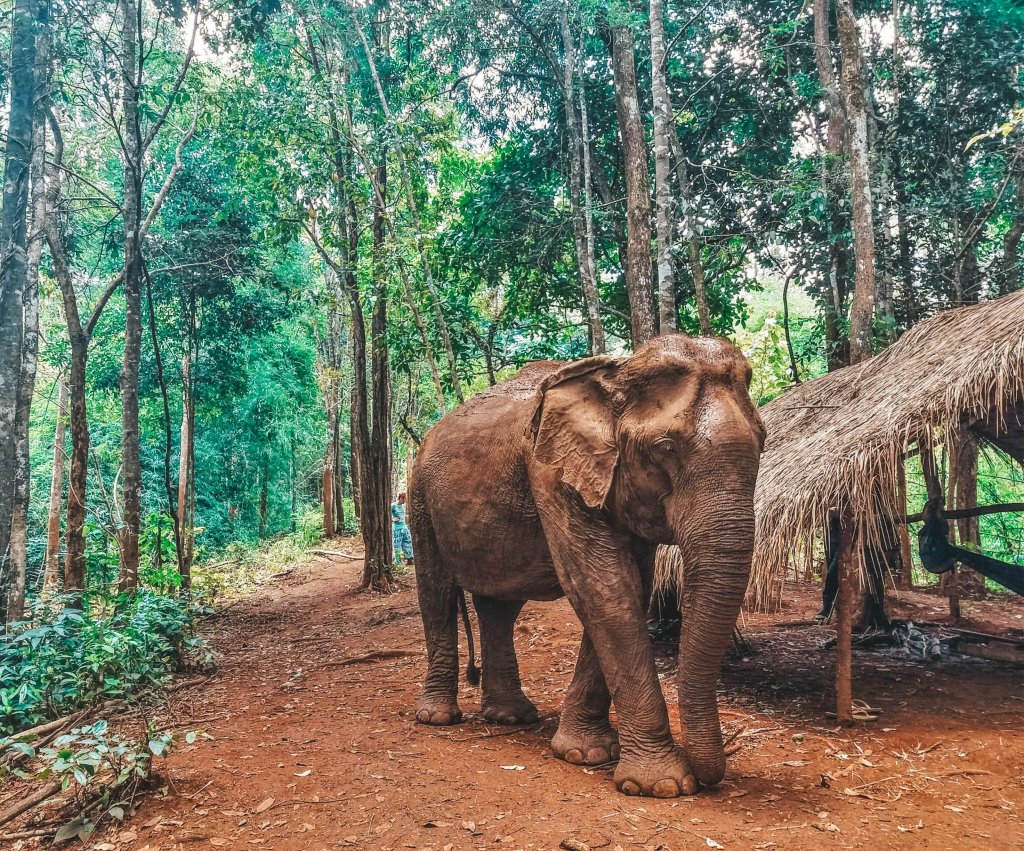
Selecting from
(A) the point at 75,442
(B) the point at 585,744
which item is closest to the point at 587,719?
(B) the point at 585,744

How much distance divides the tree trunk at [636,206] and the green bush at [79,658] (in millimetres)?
7123

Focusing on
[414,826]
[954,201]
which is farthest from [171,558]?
[954,201]

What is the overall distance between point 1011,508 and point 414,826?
6952mm

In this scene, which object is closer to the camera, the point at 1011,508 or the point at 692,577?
the point at 692,577

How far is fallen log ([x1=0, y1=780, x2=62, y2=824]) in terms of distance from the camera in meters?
4.41

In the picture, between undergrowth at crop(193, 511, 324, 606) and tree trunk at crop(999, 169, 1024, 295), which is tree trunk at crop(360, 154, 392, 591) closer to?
undergrowth at crop(193, 511, 324, 606)

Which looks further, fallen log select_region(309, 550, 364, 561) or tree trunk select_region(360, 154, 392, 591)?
fallen log select_region(309, 550, 364, 561)

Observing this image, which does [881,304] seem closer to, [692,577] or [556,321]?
[556,321]

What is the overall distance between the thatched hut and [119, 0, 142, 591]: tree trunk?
27.8ft

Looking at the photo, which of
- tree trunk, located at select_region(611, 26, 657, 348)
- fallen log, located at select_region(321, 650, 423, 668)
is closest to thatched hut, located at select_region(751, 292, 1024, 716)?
tree trunk, located at select_region(611, 26, 657, 348)

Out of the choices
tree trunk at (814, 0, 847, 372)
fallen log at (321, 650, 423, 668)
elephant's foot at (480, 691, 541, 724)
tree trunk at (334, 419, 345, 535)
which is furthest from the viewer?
tree trunk at (334, 419, 345, 535)

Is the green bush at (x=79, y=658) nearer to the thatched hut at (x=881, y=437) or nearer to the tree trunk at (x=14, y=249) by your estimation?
the tree trunk at (x=14, y=249)

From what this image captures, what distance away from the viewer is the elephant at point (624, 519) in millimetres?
4133

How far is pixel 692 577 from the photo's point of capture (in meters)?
4.14
